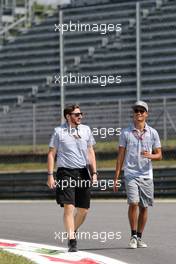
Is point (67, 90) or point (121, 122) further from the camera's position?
point (67, 90)

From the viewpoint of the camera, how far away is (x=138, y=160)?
39.6 feet

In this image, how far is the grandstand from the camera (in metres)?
27.9

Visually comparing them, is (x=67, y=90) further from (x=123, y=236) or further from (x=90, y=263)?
A: (x=90, y=263)

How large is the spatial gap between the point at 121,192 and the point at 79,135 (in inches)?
403

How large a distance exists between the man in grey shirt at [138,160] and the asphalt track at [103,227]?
431 millimetres

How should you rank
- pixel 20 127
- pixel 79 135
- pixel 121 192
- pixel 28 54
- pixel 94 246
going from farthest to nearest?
pixel 28 54
pixel 20 127
pixel 121 192
pixel 94 246
pixel 79 135

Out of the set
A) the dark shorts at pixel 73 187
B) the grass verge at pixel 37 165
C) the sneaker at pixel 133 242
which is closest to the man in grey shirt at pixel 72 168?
the dark shorts at pixel 73 187

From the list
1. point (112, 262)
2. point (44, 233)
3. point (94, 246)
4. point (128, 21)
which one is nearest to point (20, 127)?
point (128, 21)

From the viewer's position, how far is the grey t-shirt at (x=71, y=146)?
11.5m

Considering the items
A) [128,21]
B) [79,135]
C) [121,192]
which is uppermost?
[128,21]

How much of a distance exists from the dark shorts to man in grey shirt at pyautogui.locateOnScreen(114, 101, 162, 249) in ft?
2.34

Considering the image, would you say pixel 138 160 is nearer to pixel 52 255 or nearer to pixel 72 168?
pixel 72 168

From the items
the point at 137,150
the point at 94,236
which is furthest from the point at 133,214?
the point at 94,236

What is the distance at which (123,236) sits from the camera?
540 inches
